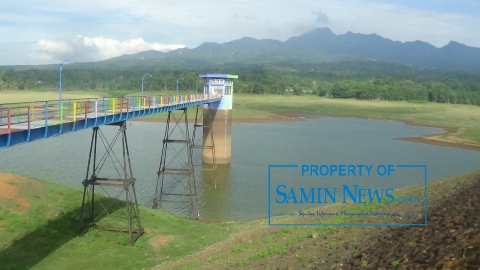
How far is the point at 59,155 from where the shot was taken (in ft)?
128

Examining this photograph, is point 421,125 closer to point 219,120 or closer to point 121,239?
point 219,120

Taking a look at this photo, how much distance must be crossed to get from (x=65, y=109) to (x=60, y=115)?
59.7 inches

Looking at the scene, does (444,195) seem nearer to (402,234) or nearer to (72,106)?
(402,234)

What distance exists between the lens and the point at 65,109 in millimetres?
17000

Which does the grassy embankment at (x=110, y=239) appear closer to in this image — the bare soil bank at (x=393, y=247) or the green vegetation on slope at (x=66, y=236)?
the green vegetation on slope at (x=66, y=236)

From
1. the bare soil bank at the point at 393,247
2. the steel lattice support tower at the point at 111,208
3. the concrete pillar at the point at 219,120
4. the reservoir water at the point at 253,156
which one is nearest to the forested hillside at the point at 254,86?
the reservoir water at the point at 253,156

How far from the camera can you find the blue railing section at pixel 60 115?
13238mm

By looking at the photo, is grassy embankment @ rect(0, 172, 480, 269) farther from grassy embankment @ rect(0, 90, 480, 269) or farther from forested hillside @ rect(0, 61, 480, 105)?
forested hillside @ rect(0, 61, 480, 105)

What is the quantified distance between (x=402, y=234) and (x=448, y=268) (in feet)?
10.8

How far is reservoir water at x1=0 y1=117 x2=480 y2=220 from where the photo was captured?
2972 centimetres

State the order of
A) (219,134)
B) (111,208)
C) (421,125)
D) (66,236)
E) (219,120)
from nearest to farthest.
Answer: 1. (66,236)
2. (111,208)
3. (219,134)
4. (219,120)
5. (421,125)

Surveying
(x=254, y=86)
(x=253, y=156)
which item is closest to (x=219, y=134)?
(x=253, y=156)

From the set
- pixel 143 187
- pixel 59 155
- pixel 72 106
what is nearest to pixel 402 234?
→ pixel 72 106

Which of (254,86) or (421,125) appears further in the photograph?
(254,86)
